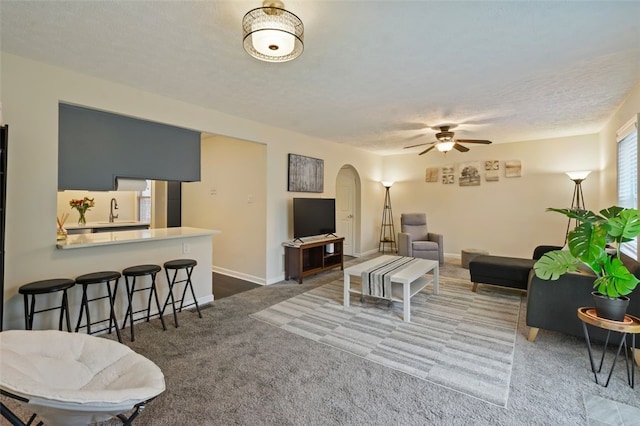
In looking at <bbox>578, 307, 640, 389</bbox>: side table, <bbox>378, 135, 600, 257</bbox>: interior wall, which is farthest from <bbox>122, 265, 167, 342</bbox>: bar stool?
<bbox>378, 135, 600, 257</bbox>: interior wall

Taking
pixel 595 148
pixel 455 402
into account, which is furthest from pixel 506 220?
pixel 455 402

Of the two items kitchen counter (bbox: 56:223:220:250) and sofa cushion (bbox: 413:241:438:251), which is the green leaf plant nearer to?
sofa cushion (bbox: 413:241:438:251)

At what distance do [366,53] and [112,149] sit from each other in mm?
2614

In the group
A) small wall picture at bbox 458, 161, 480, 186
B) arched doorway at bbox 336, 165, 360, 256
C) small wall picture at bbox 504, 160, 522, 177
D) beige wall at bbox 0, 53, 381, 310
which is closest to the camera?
beige wall at bbox 0, 53, 381, 310

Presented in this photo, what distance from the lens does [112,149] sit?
298cm

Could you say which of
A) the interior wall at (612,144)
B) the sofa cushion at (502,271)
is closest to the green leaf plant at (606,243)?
the sofa cushion at (502,271)

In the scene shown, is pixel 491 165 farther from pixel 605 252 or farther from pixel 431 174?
pixel 605 252

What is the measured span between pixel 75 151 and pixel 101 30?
4.25 ft

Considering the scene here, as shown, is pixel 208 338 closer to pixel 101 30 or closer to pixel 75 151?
pixel 75 151

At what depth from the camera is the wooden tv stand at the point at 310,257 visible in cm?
461

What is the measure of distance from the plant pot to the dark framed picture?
3.85 m

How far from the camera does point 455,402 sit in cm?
191

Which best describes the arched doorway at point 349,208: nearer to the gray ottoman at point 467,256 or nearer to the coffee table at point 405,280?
the gray ottoman at point 467,256

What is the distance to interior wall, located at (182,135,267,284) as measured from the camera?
4586mm
